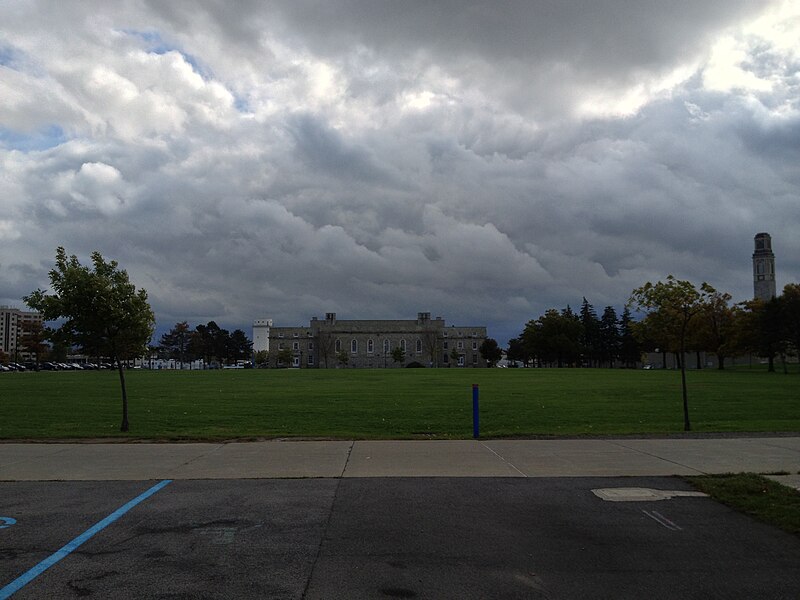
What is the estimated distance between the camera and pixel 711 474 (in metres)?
9.96

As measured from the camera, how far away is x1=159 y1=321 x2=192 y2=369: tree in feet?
600

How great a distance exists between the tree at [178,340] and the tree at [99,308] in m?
169

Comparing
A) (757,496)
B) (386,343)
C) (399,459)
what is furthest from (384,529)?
(386,343)

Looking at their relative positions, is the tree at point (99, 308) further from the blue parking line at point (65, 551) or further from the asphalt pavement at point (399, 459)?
the blue parking line at point (65, 551)

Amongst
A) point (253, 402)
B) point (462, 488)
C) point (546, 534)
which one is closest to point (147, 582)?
point (546, 534)

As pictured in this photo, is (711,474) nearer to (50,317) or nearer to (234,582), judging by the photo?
(234,582)

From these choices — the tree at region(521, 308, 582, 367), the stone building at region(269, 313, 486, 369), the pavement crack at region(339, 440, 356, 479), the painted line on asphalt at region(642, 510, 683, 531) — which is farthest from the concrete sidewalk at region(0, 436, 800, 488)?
the stone building at region(269, 313, 486, 369)

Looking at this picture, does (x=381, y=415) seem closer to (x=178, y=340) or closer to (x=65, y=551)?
(x=65, y=551)

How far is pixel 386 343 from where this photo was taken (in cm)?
17800

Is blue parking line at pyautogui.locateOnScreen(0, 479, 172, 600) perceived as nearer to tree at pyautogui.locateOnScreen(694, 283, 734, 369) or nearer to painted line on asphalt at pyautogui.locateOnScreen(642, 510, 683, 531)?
painted line on asphalt at pyautogui.locateOnScreen(642, 510, 683, 531)

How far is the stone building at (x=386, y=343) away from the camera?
6929 inches

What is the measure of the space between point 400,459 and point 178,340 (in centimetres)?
18485

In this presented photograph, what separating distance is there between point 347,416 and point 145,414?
708cm

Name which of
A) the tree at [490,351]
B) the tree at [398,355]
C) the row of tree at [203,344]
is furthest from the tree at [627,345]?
the row of tree at [203,344]
